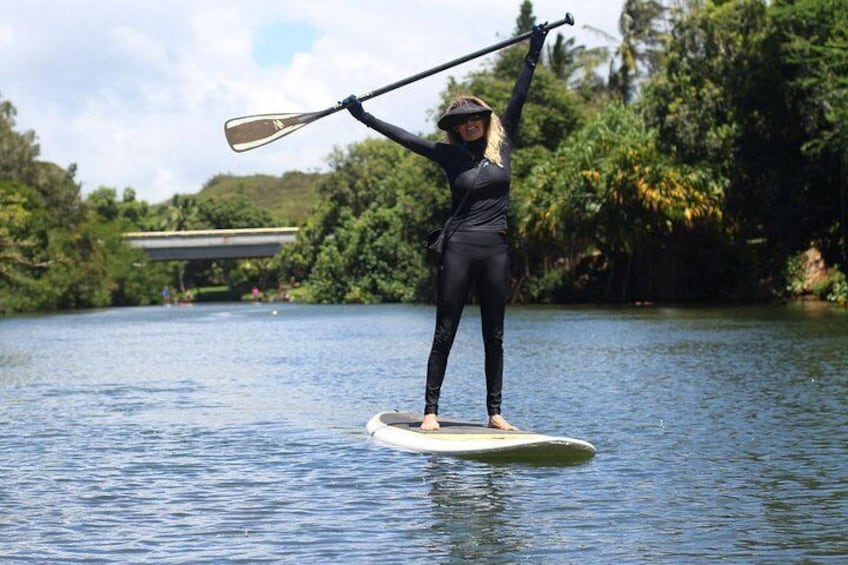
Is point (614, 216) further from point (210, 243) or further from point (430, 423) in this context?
point (210, 243)

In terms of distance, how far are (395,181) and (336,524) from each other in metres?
78.2

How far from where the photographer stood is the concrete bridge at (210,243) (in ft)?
375

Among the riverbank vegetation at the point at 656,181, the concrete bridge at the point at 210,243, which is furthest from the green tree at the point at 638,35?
the concrete bridge at the point at 210,243

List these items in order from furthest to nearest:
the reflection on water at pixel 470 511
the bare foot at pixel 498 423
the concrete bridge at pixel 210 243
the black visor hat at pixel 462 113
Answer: the concrete bridge at pixel 210 243, the bare foot at pixel 498 423, the black visor hat at pixel 462 113, the reflection on water at pixel 470 511

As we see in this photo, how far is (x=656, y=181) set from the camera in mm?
53531

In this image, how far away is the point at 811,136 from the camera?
46.2 m

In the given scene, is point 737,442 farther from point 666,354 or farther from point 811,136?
point 811,136

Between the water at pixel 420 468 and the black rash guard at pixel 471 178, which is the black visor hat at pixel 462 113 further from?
the water at pixel 420 468

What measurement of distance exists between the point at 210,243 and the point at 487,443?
105 meters

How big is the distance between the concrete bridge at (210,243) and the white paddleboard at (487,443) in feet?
338

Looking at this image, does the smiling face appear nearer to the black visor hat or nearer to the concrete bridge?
the black visor hat

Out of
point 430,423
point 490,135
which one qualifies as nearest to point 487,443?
point 430,423

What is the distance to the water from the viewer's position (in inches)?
292

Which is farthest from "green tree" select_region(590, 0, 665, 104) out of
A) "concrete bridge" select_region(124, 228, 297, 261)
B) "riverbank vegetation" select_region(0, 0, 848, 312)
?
"concrete bridge" select_region(124, 228, 297, 261)
